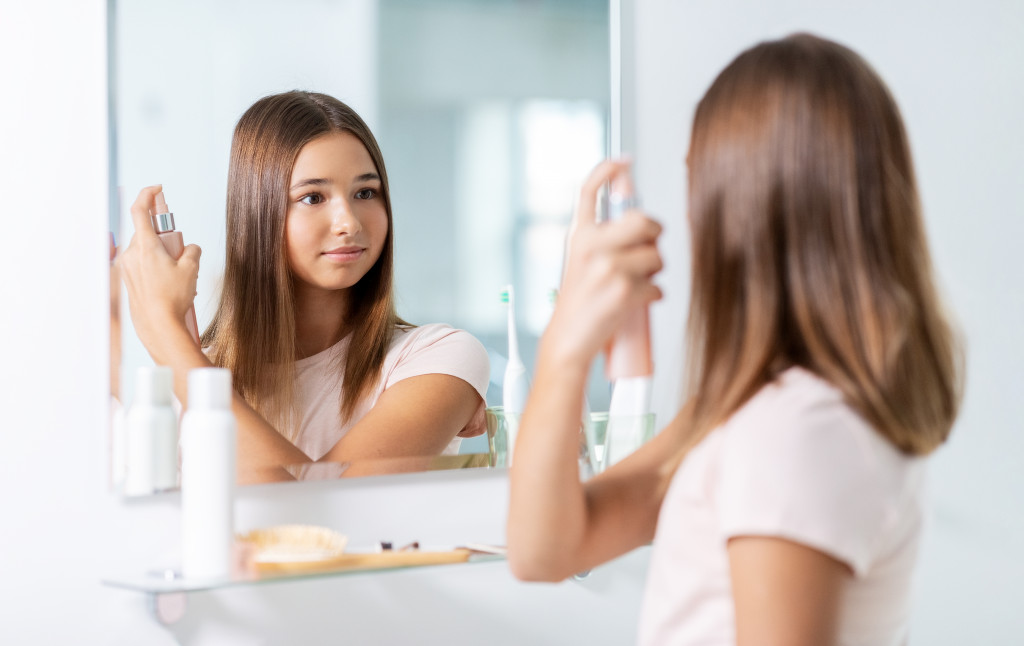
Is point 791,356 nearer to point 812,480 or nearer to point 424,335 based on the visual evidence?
point 812,480

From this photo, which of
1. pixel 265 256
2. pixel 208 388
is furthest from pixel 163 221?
pixel 208 388

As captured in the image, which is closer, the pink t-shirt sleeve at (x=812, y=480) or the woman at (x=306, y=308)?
the pink t-shirt sleeve at (x=812, y=480)

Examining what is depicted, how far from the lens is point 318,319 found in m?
1.06

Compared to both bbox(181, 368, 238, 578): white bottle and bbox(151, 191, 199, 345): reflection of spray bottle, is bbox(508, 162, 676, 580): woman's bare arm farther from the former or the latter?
bbox(151, 191, 199, 345): reflection of spray bottle

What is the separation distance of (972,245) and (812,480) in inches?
40.8

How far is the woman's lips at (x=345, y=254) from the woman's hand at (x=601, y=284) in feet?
1.43

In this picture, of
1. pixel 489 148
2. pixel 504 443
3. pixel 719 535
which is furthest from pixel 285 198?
pixel 719 535

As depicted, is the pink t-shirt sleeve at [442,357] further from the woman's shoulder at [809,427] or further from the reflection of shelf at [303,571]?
the woman's shoulder at [809,427]

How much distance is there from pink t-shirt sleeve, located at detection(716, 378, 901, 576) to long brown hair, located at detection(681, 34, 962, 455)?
0.08 feet

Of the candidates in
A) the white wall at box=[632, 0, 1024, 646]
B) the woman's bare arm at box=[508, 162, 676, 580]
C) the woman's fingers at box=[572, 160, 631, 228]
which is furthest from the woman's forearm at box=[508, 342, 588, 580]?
the white wall at box=[632, 0, 1024, 646]

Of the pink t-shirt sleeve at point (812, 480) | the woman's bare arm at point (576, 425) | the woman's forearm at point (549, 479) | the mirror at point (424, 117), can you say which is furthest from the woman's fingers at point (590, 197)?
the mirror at point (424, 117)

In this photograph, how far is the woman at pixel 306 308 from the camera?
3.24 ft

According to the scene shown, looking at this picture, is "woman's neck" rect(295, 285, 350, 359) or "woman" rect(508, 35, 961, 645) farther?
"woman's neck" rect(295, 285, 350, 359)

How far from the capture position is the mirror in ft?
3.18
